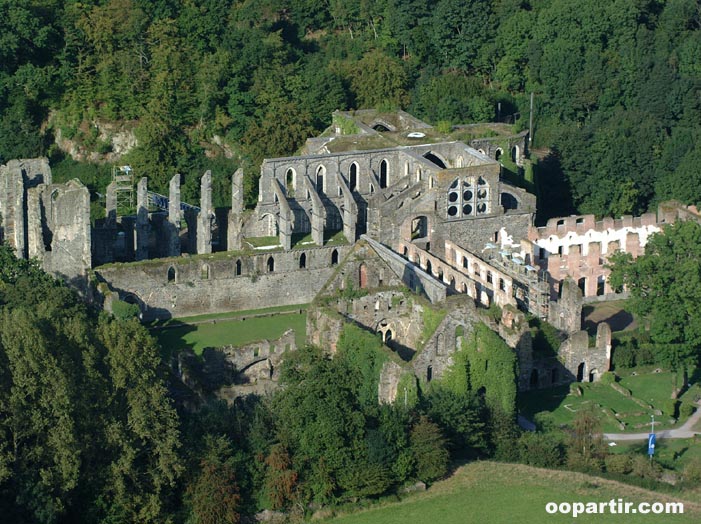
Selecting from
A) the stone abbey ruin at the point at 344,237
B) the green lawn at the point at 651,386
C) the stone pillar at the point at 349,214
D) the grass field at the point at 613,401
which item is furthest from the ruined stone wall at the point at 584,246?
the grass field at the point at 613,401

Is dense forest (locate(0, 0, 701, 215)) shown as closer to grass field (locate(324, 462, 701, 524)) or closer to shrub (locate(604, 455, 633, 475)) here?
shrub (locate(604, 455, 633, 475))

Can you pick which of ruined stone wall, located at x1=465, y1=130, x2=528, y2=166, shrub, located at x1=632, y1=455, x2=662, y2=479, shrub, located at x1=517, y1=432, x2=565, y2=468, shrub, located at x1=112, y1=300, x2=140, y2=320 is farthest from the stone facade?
shrub, located at x1=632, y1=455, x2=662, y2=479

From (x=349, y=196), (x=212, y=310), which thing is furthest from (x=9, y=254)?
(x=349, y=196)

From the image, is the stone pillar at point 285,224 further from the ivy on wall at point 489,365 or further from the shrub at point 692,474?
the shrub at point 692,474

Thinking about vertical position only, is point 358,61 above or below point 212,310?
above

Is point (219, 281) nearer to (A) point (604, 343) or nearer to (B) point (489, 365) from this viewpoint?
(B) point (489, 365)

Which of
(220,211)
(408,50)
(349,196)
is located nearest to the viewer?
(349,196)

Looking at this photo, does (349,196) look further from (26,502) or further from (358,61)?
(26,502)
